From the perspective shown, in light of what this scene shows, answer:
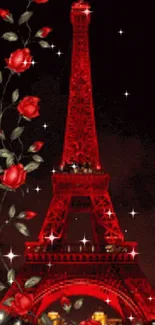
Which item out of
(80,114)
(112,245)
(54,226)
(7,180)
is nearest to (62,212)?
(54,226)

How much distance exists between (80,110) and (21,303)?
54.6 feet

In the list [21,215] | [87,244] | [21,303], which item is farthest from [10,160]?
[87,244]

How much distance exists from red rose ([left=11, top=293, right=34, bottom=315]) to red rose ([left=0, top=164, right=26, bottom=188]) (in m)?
0.64

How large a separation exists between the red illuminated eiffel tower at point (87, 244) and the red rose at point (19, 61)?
42.1 ft

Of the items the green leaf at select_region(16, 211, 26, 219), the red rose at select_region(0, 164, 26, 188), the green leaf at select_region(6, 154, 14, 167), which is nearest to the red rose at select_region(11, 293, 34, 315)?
the green leaf at select_region(16, 211, 26, 219)

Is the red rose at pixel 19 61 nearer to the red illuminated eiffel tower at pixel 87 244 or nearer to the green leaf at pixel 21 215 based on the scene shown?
the green leaf at pixel 21 215

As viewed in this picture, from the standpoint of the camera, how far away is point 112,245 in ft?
60.6

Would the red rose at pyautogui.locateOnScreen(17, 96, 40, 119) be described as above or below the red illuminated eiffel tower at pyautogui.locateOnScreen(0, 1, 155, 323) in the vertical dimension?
below

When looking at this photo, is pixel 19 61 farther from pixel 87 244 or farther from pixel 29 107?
pixel 87 244

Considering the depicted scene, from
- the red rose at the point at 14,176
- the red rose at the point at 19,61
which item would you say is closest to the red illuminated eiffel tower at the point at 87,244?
the red rose at the point at 14,176

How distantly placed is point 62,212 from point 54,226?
0.47 metres

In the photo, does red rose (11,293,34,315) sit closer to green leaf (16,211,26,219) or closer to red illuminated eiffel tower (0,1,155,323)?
green leaf (16,211,26,219)

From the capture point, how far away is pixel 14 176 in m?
3.68

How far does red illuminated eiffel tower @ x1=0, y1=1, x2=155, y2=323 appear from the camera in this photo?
56.9 feet
